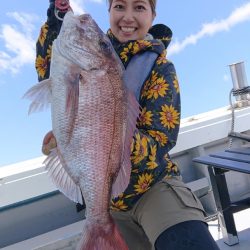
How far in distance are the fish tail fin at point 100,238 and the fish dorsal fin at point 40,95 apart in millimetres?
570

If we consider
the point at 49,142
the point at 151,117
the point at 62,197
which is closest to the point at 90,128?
the point at 49,142

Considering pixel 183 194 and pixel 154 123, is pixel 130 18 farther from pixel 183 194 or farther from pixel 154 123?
pixel 183 194

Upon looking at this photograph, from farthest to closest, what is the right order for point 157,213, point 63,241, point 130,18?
1. point 63,241
2. point 130,18
3. point 157,213

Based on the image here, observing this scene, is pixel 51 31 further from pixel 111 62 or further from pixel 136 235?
pixel 136 235

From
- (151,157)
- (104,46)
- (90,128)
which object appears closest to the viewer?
(90,128)

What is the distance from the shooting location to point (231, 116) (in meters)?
4.96

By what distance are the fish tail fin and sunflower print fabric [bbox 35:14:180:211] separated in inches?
15.1

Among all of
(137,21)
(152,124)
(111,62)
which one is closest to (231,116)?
(137,21)

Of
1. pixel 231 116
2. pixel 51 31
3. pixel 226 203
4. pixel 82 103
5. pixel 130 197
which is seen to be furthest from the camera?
pixel 231 116

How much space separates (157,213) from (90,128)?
78 cm

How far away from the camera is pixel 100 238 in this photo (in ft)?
5.85

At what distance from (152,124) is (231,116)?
9.62 ft

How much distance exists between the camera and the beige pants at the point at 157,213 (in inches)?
87.4

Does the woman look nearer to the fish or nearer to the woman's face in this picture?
the woman's face
